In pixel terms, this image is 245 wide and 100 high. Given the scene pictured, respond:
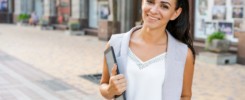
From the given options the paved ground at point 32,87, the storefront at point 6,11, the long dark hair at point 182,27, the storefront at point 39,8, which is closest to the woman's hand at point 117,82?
the long dark hair at point 182,27

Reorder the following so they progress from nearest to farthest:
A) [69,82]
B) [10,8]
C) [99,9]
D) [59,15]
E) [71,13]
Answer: [69,82], [99,9], [71,13], [59,15], [10,8]

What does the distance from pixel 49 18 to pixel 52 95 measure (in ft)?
68.9

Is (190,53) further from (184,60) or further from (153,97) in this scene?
(153,97)

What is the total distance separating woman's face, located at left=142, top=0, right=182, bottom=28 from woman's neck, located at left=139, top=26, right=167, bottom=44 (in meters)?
0.04

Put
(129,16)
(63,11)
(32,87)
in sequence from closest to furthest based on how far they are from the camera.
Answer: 1. (32,87)
2. (129,16)
3. (63,11)

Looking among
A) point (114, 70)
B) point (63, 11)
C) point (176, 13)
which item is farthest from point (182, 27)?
point (63, 11)

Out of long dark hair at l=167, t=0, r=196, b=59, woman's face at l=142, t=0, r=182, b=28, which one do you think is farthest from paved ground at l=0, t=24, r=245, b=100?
woman's face at l=142, t=0, r=182, b=28

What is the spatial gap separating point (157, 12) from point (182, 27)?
25 centimetres

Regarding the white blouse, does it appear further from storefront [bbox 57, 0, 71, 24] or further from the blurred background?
storefront [bbox 57, 0, 71, 24]

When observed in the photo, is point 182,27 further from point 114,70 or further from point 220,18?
point 220,18

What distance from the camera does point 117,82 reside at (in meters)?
1.72

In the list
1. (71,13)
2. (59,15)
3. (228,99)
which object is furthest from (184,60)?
(59,15)

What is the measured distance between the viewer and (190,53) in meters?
1.90

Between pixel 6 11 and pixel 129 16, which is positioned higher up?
pixel 6 11
